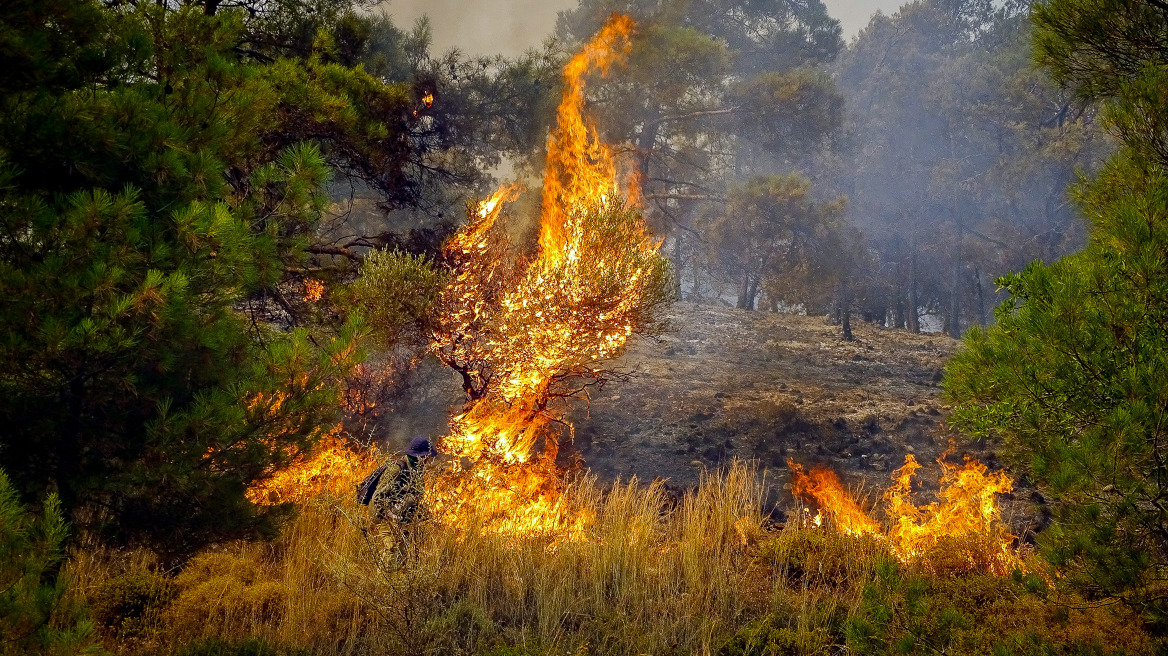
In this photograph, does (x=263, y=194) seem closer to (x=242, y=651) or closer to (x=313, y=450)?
(x=313, y=450)

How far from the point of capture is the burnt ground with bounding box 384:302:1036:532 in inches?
519

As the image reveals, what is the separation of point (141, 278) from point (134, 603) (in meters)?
2.79

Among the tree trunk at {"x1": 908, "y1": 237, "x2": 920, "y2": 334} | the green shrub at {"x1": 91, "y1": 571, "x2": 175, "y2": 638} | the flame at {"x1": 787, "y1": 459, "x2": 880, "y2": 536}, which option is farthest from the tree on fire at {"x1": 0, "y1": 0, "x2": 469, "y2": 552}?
the tree trunk at {"x1": 908, "y1": 237, "x2": 920, "y2": 334}

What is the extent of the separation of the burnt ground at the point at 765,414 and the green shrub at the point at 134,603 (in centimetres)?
785

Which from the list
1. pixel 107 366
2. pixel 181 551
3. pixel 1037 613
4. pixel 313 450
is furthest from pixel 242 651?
pixel 1037 613

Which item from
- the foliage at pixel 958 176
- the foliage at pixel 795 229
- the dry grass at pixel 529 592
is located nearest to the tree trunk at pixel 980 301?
the foliage at pixel 958 176

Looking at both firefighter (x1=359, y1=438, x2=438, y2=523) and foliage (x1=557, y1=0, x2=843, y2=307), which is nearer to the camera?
firefighter (x1=359, y1=438, x2=438, y2=523)

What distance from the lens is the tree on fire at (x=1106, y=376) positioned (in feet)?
10.6

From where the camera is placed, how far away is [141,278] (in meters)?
3.91

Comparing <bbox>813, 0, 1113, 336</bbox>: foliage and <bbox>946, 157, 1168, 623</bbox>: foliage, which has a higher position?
<bbox>813, 0, 1113, 336</bbox>: foliage

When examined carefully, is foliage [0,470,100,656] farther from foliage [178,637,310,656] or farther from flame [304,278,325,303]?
flame [304,278,325,303]

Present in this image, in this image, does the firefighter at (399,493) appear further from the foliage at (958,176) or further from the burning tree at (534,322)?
the foliage at (958,176)

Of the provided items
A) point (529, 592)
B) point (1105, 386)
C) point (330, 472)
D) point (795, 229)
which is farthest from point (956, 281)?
point (1105, 386)

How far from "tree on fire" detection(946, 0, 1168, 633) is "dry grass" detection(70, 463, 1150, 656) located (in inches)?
40.2
